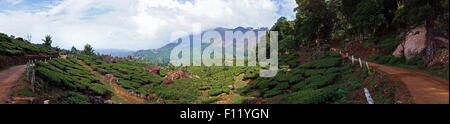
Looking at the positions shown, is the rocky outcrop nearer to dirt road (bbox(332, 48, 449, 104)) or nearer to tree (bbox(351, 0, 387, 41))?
tree (bbox(351, 0, 387, 41))

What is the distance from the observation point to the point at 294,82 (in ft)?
64.3

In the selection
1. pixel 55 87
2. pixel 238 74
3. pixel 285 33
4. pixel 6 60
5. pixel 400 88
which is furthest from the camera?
pixel 285 33

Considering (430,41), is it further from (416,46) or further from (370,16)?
(370,16)

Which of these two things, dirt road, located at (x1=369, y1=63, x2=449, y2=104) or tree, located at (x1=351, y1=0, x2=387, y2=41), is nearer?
dirt road, located at (x1=369, y1=63, x2=449, y2=104)

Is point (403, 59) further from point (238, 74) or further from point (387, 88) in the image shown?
point (238, 74)

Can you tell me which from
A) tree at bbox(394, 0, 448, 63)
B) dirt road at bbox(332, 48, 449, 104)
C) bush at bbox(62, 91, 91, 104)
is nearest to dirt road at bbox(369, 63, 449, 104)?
dirt road at bbox(332, 48, 449, 104)

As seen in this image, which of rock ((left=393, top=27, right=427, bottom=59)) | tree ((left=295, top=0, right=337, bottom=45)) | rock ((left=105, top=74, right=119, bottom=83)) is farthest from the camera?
rock ((left=105, top=74, right=119, bottom=83))

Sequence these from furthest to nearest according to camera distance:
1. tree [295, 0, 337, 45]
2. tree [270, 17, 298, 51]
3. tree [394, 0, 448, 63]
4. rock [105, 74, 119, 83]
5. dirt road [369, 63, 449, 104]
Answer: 1. tree [270, 17, 298, 51]
2. rock [105, 74, 119, 83]
3. tree [295, 0, 337, 45]
4. tree [394, 0, 448, 63]
5. dirt road [369, 63, 449, 104]

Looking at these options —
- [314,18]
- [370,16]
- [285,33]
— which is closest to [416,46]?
[370,16]

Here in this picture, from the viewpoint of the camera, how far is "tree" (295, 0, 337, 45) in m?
30.3

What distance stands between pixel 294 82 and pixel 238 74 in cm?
2026

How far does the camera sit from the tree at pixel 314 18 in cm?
3031

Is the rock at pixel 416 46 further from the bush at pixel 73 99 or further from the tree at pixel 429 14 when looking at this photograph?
the bush at pixel 73 99
